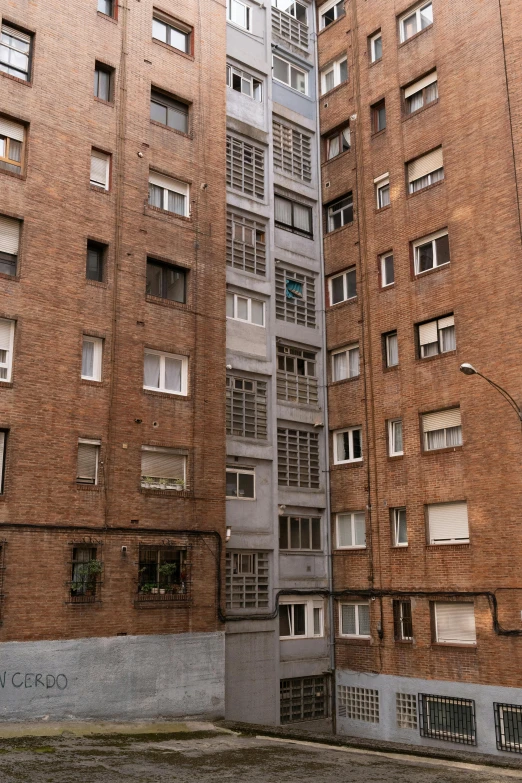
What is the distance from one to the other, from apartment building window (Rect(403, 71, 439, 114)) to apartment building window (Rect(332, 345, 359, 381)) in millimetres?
8996

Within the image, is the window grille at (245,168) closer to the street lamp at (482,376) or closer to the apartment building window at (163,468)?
the apartment building window at (163,468)

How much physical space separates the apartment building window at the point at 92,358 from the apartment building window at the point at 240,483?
5867 mm

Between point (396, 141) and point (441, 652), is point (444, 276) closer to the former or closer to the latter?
point (396, 141)

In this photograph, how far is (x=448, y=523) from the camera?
25.4 m

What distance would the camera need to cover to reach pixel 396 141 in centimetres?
A: 2933

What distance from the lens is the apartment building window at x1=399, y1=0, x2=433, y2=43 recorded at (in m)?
29.3

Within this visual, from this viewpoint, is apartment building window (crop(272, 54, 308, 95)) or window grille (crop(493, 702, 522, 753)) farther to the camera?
apartment building window (crop(272, 54, 308, 95))

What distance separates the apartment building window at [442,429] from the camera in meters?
25.8

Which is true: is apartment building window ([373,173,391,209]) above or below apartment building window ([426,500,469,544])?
above

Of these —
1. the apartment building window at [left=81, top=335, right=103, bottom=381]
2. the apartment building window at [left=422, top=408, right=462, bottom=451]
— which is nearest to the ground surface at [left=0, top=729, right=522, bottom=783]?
the apartment building window at [left=81, top=335, right=103, bottom=381]

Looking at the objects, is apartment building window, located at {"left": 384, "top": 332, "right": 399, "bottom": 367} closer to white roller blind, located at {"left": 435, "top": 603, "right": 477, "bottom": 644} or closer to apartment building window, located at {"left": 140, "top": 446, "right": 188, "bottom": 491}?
apartment building window, located at {"left": 140, "top": 446, "right": 188, "bottom": 491}

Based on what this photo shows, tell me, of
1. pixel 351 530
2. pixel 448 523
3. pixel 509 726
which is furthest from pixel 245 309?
pixel 509 726

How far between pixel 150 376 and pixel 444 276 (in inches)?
407

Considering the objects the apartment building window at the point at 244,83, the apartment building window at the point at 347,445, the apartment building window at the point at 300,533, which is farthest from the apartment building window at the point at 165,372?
the apartment building window at the point at 244,83
